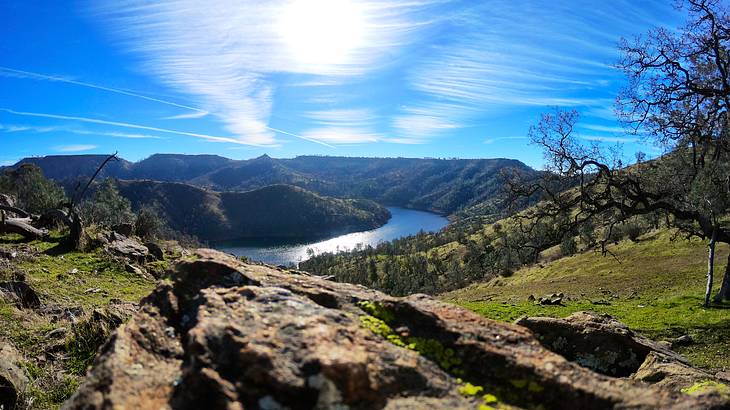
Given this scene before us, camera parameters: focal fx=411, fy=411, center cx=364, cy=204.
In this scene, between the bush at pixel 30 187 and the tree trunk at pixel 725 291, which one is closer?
the tree trunk at pixel 725 291

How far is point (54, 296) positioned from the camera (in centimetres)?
1395

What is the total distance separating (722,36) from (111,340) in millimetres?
24660

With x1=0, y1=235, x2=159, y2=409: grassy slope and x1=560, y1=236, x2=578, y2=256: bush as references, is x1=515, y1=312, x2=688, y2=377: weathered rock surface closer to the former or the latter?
x1=0, y1=235, x2=159, y2=409: grassy slope

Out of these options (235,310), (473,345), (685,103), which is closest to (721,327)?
→ (685,103)

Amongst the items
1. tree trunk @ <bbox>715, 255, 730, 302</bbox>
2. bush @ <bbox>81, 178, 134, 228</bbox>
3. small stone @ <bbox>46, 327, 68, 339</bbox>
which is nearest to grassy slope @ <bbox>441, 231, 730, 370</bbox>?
tree trunk @ <bbox>715, 255, 730, 302</bbox>

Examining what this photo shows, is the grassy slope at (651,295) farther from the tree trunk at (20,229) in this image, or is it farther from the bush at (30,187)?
the bush at (30,187)

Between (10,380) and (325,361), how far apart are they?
23.3ft

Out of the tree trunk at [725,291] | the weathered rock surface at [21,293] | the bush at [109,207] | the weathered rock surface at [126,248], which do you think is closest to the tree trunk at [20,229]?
the weathered rock surface at [126,248]

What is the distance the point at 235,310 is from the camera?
19.6 feet

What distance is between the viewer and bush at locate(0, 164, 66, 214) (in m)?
94.7

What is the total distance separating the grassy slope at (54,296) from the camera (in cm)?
866

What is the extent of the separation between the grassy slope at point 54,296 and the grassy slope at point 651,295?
19721 millimetres

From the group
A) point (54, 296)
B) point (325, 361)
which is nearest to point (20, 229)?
point (54, 296)

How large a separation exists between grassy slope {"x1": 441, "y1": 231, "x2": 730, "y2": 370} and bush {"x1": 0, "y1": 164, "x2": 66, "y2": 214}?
104 metres
